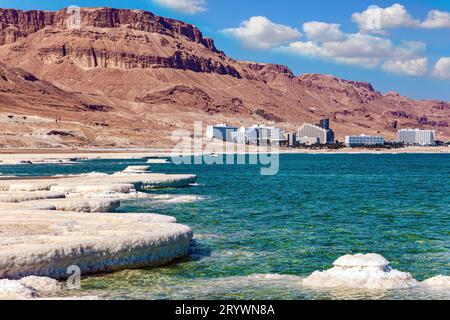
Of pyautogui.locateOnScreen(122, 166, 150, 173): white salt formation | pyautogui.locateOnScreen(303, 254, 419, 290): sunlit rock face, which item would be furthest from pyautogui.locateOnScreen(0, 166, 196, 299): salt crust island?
pyautogui.locateOnScreen(122, 166, 150, 173): white salt formation

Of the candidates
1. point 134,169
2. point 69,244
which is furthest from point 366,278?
point 134,169

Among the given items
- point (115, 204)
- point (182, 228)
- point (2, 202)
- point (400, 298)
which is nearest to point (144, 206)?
point (115, 204)

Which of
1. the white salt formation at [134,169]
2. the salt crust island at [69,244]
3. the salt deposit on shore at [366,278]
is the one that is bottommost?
the salt deposit on shore at [366,278]

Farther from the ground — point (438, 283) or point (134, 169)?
point (134, 169)

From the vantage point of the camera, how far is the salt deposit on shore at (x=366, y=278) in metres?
20.1

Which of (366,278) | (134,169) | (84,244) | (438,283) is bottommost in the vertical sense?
(438,283)

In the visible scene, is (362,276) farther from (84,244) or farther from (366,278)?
(84,244)

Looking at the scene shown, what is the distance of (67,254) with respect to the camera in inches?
840

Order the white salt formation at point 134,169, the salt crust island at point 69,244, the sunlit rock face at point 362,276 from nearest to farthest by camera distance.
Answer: the salt crust island at point 69,244 < the sunlit rock face at point 362,276 < the white salt formation at point 134,169

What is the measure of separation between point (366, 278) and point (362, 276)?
0.17 meters

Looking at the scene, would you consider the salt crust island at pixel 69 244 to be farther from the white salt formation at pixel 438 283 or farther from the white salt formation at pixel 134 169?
the white salt formation at pixel 134 169

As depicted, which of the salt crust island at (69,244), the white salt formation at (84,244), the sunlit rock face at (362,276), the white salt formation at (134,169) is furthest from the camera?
the white salt formation at (134,169)

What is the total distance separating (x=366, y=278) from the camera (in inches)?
798

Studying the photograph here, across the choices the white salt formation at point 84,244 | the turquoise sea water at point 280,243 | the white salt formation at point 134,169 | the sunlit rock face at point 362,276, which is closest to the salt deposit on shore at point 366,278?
the sunlit rock face at point 362,276
